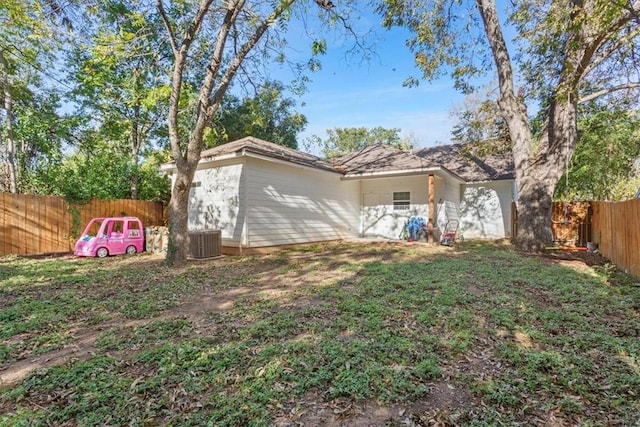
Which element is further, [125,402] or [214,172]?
[214,172]

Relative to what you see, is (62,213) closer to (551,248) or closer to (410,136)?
(551,248)

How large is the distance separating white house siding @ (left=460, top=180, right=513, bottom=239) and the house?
4 centimetres

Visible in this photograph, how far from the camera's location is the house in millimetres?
9570

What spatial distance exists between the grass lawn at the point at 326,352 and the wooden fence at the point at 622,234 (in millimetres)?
715

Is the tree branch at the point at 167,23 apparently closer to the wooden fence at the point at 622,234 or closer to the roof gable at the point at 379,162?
the roof gable at the point at 379,162

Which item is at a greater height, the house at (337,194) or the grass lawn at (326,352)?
the house at (337,194)

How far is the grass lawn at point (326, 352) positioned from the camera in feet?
7.38

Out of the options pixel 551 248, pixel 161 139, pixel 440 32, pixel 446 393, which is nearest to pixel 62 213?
pixel 161 139

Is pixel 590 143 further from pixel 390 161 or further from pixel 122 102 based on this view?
pixel 122 102

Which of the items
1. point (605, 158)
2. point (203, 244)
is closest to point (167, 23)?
point (203, 244)

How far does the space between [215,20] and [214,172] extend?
422cm

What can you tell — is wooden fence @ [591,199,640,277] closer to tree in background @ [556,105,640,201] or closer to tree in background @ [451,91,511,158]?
tree in background @ [451,91,511,158]

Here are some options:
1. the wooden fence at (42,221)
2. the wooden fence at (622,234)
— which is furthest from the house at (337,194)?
the wooden fence at (622,234)

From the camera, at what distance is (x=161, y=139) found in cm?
1595
